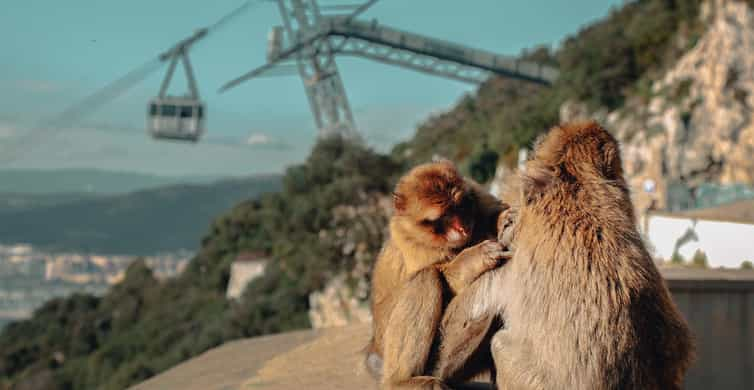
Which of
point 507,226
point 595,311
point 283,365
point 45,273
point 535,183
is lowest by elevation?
point 45,273

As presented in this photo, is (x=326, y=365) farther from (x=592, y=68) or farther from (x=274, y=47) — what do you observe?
(x=274, y=47)

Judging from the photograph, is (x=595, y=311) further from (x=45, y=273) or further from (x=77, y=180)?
(x=77, y=180)

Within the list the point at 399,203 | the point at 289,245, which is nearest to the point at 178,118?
the point at 289,245

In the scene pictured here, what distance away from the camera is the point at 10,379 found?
30516 mm

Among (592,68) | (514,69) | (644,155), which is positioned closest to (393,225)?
(644,155)

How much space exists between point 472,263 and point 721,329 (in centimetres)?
255

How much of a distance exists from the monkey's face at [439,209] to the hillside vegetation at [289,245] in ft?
54.8

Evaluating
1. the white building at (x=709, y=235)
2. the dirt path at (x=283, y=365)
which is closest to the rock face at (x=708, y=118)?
the white building at (x=709, y=235)

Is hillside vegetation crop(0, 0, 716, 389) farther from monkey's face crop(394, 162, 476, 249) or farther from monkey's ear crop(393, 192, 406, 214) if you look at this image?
monkey's face crop(394, 162, 476, 249)

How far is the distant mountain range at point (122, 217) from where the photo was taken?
171ft

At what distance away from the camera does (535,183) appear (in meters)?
2.85

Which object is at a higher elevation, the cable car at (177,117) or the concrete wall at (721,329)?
the cable car at (177,117)

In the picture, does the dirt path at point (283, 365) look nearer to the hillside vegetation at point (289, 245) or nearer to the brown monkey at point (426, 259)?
the brown monkey at point (426, 259)

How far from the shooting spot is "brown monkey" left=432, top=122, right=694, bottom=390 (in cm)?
265
